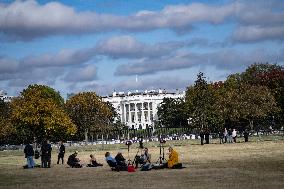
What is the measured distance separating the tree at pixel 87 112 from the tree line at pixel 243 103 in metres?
19.6

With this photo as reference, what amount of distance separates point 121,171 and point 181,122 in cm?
11696

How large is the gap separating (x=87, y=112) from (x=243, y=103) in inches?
1401

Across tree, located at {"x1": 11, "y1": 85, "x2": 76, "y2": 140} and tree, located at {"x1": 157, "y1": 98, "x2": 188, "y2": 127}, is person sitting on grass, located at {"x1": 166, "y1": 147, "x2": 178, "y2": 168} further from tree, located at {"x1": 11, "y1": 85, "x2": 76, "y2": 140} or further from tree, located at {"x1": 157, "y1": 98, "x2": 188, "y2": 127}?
tree, located at {"x1": 157, "y1": 98, "x2": 188, "y2": 127}

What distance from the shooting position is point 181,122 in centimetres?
14588

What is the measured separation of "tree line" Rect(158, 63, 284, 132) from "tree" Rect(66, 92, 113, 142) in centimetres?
1958

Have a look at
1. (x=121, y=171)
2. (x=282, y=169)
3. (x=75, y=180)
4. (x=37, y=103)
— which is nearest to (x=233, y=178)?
(x=282, y=169)

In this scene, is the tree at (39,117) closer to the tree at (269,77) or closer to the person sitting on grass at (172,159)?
the tree at (269,77)

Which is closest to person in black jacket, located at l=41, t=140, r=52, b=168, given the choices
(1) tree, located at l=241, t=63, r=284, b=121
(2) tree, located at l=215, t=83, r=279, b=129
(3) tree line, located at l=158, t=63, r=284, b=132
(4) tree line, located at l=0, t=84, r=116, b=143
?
(4) tree line, located at l=0, t=84, r=116, b=143

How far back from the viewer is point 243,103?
90125 millimetres

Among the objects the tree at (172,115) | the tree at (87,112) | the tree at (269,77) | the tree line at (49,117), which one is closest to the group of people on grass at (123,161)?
the tree line at (49,117)

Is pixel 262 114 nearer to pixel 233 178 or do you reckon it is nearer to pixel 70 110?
pixel 70 110

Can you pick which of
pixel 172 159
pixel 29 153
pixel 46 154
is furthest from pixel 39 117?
pixel 172 159

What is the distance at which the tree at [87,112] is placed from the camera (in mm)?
108125

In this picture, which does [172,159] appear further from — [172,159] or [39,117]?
[39,117]
